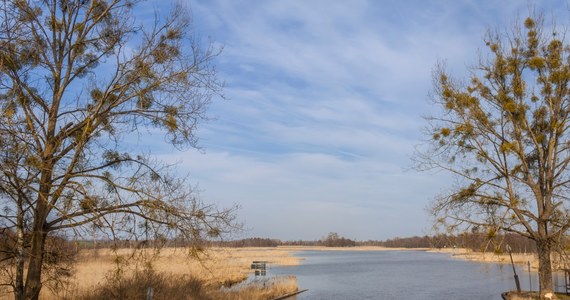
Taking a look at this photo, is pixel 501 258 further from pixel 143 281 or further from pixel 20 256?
pixel 20 256

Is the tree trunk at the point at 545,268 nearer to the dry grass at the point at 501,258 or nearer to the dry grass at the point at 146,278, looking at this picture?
the dry grass at the point at 501,258

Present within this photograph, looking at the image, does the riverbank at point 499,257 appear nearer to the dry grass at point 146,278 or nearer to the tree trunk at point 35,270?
the dry grass at point 146,278

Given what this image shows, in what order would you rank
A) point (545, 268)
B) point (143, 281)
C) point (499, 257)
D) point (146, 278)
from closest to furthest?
point (143, 281), point (146, 278), point (545, 268), point (499, 257)

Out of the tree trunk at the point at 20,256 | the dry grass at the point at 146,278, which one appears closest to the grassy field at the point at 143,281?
the dry grass at the point at 146,278

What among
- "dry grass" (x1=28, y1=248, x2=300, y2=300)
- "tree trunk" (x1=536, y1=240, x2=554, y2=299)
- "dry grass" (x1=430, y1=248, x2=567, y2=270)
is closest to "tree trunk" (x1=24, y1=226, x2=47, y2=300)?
"dry grass" (x1=28, y1=248, x2=300, y2=300)

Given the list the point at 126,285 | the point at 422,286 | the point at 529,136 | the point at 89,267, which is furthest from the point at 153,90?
the point at 422,286

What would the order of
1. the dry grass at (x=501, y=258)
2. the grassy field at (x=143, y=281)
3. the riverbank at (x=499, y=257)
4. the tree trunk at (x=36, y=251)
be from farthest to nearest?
1. the riverbank at (x=499, y=257)
2. the dry grass at (x=501, y=258)
3. the grassy field at (x=143, y=281)
4. the tree trunk at (x=36, y=251)

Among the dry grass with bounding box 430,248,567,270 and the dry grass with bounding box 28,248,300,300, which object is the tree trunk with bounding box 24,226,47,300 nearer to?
the dry grass with bounding box 28,248,300,300

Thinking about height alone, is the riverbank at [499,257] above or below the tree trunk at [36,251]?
below

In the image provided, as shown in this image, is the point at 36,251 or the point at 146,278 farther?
the point at 146,278

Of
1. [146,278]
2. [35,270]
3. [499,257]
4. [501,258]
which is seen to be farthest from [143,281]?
[499,257]

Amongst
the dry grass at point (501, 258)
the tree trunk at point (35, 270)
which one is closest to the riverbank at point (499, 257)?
the dry grass at point (501, 258)

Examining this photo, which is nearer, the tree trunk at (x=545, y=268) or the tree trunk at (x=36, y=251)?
the tree trunk at (x=36, y=251)

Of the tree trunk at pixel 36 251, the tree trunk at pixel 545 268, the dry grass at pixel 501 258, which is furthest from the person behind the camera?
the dry grass at pixel 501 258
